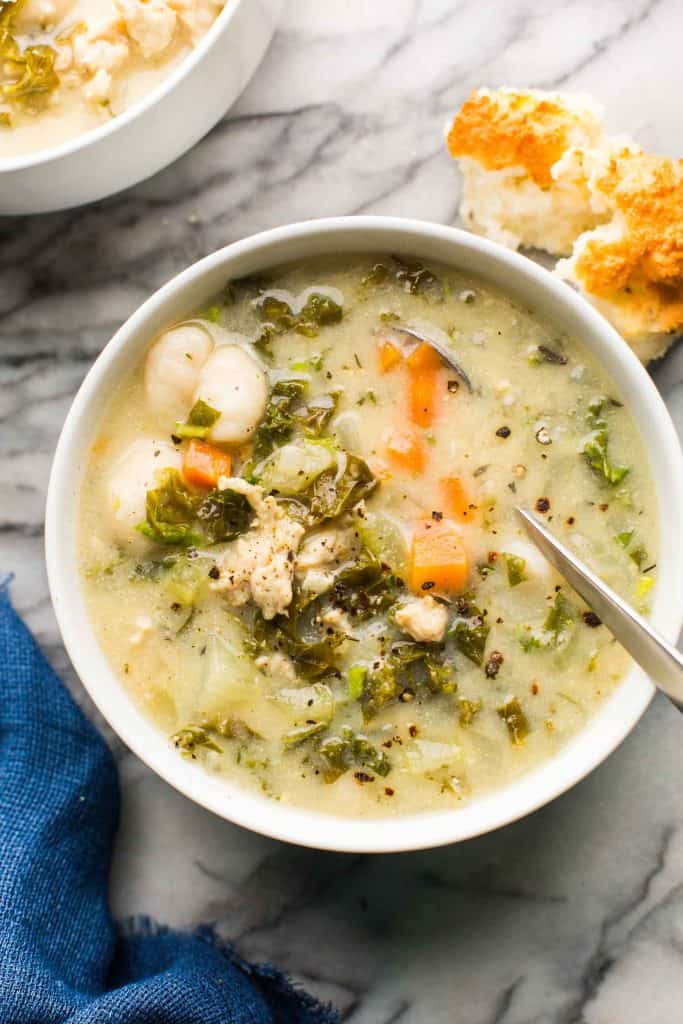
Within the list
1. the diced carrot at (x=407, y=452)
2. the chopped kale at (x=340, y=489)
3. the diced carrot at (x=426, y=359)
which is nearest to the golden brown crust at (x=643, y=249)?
the diced carrot at (x=426, y=359)

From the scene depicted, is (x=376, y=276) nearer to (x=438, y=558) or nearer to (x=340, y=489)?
(x=340, y=489)

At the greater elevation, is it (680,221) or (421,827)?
(680,221)

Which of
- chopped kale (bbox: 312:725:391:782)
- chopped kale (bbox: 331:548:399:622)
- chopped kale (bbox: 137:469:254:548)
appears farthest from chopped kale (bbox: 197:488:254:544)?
chopped kale (bbox: 312:725:391:782)

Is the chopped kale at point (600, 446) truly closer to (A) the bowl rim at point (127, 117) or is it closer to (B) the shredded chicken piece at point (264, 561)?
(B) the shredded chicken piece at point (264, 561)

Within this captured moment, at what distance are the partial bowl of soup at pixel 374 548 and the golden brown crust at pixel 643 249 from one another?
200 mm

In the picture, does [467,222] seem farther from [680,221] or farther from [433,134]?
[680,221]

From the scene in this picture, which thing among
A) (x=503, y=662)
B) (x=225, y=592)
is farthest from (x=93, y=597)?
(x=503, y=662)

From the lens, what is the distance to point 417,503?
2283mm

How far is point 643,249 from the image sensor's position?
237 cm

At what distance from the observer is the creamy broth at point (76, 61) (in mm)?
2467

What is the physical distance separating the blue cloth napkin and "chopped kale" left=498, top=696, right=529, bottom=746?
0.85m

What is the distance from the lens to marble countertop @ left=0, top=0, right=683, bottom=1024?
104 inches

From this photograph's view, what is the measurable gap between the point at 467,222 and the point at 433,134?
218 mm

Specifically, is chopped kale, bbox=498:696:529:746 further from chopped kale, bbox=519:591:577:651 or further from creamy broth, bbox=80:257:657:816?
chopped kale, bbox=519:591:577:651
